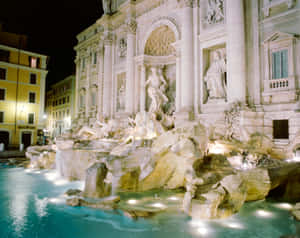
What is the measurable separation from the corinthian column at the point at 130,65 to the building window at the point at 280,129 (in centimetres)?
836

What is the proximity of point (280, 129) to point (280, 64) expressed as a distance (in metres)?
2.53

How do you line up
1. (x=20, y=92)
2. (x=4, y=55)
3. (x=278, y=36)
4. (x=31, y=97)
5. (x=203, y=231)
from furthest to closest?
(x=31, y=97), (x=20, y=92), (x=4, y=55), (x=278, y=36), (x=203, y=231)

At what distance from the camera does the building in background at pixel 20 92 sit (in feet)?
70.0

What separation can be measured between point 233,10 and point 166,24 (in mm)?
4295

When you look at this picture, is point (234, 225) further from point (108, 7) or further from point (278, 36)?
point (108, 7)

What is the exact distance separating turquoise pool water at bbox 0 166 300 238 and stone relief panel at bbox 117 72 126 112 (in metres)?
10.9

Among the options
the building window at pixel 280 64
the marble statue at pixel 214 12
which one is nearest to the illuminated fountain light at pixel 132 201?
the building window at pixel 280 64

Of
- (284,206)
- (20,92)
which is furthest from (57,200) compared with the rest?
(20,92)

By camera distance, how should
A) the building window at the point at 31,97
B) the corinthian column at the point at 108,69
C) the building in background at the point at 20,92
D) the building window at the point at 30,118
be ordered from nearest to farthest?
the corinthian column at the point at 108,69 → the building in background at the point at 20,92 → the building window at the point at 30,118 → the building window at the point at 31,97

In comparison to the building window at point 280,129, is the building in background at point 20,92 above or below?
above

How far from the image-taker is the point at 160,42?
14.7 m

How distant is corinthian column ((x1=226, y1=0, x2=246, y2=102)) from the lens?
955 cm

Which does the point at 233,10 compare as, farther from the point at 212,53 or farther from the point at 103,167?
the point at 103,167

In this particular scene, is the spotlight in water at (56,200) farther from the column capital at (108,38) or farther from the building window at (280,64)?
the column capital at (108,38)
